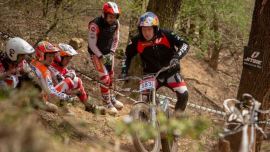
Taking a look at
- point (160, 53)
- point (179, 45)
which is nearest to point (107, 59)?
point (160, 53)

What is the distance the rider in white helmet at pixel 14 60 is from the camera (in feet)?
21.7

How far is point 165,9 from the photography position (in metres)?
9.80

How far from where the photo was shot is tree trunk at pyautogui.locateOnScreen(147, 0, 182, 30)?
9773mm

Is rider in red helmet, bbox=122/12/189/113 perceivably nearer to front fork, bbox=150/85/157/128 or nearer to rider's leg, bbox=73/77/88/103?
front fork, bbox=150/85/157/128

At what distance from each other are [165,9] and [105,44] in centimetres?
169

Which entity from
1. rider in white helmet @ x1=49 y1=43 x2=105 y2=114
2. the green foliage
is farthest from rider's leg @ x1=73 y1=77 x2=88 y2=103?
the green foliage

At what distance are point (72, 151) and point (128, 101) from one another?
258 inches

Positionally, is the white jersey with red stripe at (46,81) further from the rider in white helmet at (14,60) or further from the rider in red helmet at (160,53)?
the rider in red helmet at (160,53)

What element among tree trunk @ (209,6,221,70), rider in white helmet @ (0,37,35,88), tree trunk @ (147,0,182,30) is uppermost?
tree trunk @ (147,0,182,30)

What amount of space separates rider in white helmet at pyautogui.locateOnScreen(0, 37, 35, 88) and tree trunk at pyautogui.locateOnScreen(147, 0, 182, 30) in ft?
12.3

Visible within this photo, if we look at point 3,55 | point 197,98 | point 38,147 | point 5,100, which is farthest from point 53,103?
point 197,98

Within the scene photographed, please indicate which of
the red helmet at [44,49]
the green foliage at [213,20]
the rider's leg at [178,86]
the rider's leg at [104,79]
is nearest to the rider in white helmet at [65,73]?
the red helmet at [44,49]

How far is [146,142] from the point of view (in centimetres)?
658

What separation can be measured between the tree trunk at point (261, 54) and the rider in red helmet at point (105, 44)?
2597 millimetres
